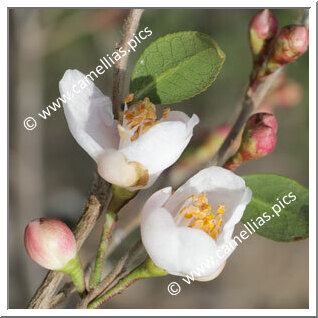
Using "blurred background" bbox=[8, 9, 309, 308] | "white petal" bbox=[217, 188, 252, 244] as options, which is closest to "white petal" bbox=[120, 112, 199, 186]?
"white petal" bbox=[217, 188, 252, 244]

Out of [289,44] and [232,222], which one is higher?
[289,44]

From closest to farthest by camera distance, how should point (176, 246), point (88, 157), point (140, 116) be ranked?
point (176, 246)
point (140, 116)
point (88, 157)

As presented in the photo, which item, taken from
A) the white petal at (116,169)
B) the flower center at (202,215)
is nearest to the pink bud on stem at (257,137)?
the flower center at (202,215)

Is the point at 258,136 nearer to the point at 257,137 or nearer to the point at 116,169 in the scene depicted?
the point at 257,137

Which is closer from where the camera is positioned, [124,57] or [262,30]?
[124,57]

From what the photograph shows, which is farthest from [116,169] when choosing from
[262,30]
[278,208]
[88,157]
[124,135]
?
[88,157]
